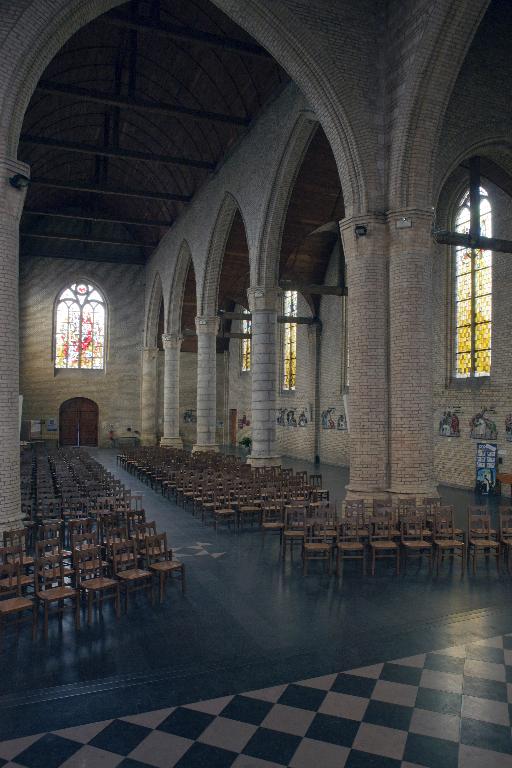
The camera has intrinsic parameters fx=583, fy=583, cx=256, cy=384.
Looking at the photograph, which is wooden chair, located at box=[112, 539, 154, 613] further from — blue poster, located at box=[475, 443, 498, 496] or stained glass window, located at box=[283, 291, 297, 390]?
stained glass window, located at box=[283, 291, 297, 390]

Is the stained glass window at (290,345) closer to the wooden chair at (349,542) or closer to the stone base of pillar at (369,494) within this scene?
the stone base of pillar at (369,494)

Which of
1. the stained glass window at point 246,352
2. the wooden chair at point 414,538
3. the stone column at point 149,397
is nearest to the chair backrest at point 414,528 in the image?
the wooden chair at point 414,538

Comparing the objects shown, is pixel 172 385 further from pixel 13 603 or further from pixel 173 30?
pixel 13 603

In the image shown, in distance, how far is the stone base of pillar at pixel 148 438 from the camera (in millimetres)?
37031

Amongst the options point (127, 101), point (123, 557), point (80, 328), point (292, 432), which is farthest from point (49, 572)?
point (80, 328)

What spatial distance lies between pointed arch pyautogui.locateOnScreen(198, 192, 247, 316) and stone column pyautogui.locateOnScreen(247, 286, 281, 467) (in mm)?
5532

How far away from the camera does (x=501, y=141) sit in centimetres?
1452

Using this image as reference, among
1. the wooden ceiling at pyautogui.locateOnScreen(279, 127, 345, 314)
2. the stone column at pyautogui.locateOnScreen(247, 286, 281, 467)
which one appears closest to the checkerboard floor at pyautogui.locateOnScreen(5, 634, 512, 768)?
the stone column at pyautogui.locateOnScreen(247, 286, 281, 467)

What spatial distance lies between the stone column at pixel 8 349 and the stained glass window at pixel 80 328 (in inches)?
1125

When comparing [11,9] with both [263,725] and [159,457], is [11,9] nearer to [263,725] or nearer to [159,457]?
[263,725]

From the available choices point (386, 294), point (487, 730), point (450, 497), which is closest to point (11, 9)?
point (386, 294)

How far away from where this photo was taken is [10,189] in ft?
33.6

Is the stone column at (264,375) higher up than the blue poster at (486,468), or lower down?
higher up

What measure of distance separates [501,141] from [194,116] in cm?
985
